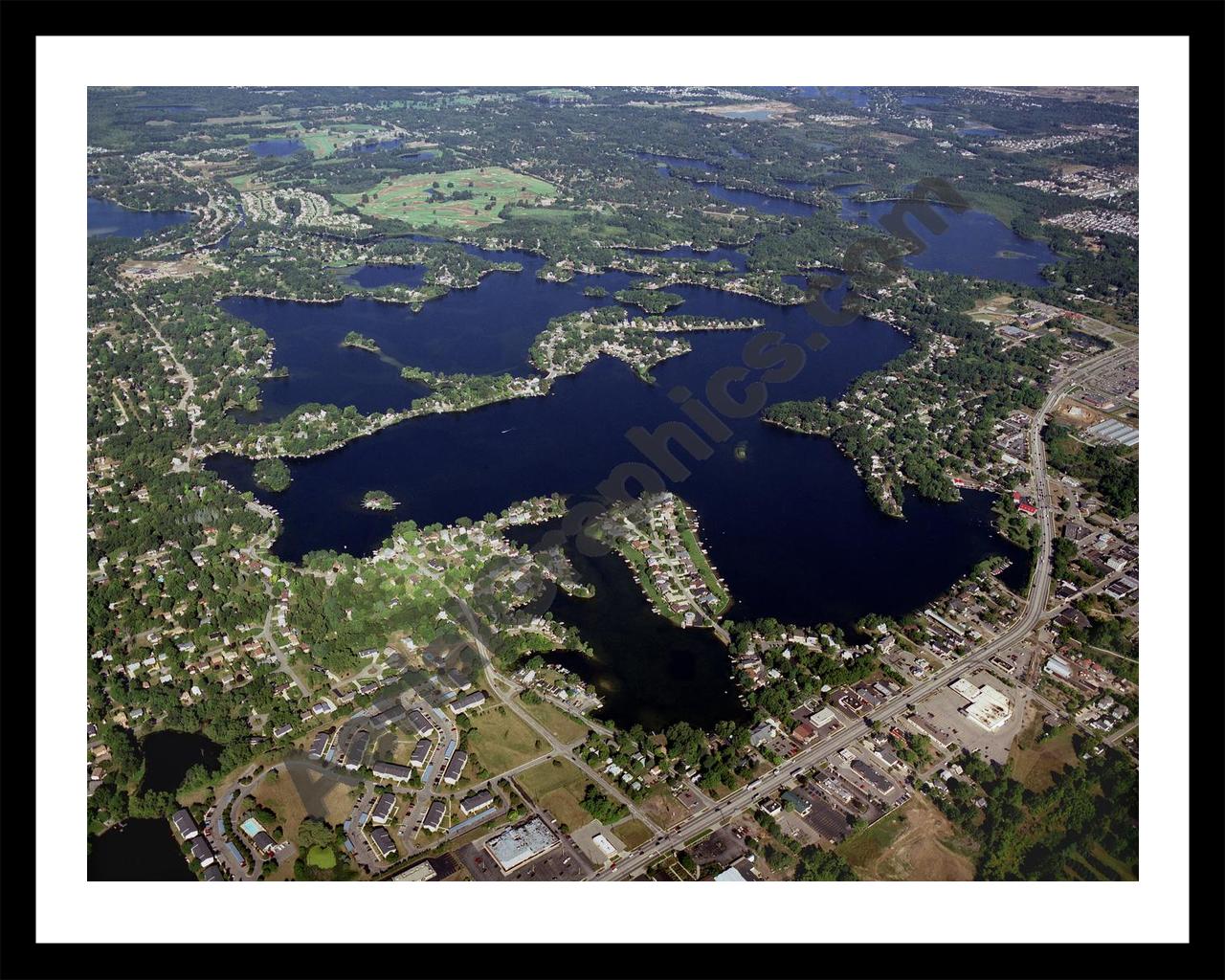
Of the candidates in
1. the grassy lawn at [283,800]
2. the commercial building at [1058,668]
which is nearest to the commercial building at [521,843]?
the grassy lawn at [283,800]

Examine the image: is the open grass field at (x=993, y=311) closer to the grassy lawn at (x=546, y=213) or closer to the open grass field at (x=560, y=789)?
the grassy lawn at (x=546, y=213)

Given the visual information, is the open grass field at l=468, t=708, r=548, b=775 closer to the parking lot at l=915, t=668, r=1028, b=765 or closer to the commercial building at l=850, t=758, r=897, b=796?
the commercial building at l=850, t=758, r=897, b=796

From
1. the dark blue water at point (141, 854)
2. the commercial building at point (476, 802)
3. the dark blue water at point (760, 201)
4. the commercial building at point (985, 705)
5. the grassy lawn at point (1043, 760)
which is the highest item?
the dark blue water at point (760, 201)

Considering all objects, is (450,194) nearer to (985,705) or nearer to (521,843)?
(985,705)

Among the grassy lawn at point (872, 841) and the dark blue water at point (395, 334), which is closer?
the grassy lawn at point (872, 841)

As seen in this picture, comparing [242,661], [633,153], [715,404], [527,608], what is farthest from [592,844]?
[633,153]

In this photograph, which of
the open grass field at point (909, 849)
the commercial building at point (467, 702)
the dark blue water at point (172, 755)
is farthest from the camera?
the commercial building at point (467, 702)

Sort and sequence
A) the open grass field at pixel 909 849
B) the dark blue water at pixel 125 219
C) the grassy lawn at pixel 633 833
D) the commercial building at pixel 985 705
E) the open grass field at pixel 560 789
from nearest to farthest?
the open grass field at pixel 909 849
the grassy lawn at pixel 633 833
the open grass field at pixel 560 789
the commercial building at pixel 985 705
the dark blue water at pixel 125 219

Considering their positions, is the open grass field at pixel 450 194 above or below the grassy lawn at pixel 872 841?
above
